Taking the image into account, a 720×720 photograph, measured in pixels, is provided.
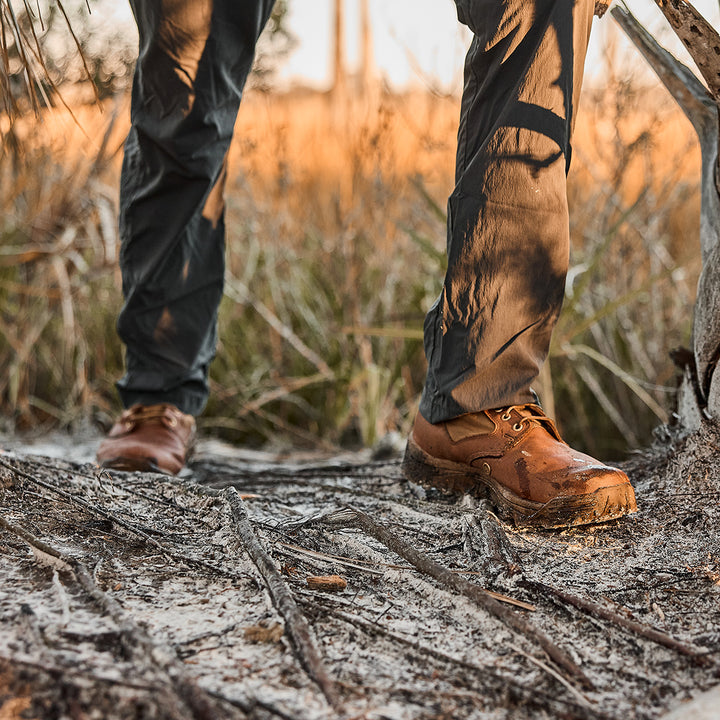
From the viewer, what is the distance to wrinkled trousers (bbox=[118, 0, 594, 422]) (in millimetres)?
1157

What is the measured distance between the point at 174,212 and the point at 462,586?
1.10 metres

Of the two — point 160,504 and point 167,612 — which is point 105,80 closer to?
point 160,504

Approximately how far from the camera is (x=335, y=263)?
2.62 metres

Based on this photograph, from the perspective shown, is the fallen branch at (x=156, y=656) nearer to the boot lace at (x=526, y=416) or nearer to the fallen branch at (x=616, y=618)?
the fallen branch at (x=616, y=618)

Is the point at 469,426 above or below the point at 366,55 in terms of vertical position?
below

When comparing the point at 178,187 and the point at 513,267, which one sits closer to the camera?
the point at 513,267

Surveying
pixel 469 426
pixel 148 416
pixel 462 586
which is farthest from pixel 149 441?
pixel 462 586

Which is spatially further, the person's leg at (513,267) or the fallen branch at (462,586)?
the person's leg at (513,267)

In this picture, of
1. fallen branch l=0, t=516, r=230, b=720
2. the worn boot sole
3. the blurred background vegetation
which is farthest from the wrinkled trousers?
the blurred background vegetation

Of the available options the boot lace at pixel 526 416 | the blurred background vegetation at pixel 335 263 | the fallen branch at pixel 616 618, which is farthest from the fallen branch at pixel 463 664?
the blurred background vegetation at pixel 335 263

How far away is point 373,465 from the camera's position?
5.51 feet

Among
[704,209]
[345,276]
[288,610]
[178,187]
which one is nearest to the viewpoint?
[288,610]

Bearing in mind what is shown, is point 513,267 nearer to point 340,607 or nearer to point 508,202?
point 508,202

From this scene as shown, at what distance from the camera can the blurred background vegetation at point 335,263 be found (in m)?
2.43
